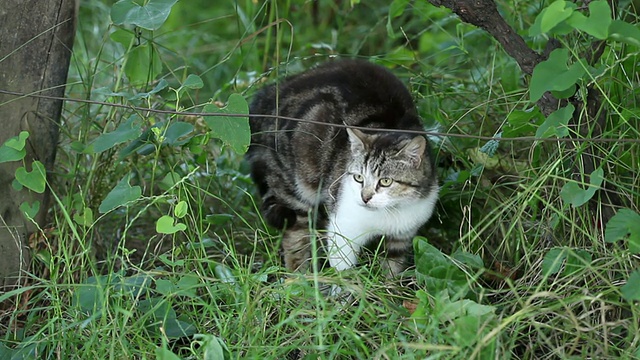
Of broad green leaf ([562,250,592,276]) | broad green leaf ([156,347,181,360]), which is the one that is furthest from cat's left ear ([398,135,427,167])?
broad green leaf ([156,347,181,360])

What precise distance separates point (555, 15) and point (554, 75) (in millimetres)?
250

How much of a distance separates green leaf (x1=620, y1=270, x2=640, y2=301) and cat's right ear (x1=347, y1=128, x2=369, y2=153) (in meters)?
1.19

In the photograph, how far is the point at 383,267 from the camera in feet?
10.4

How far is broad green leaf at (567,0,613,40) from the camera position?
232cm

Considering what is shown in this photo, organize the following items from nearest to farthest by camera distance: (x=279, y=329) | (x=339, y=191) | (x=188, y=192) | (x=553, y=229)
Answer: (x=279, y=329) < (x=553, y=229) < (x=188, y=192) < (x=339, y=191)

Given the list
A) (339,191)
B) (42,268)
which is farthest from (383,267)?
(42,268)

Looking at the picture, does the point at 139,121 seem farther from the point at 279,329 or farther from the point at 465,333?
the point at 465,333

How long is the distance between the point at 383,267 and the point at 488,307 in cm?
79

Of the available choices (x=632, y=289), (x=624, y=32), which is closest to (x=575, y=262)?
(x=632, y=289)

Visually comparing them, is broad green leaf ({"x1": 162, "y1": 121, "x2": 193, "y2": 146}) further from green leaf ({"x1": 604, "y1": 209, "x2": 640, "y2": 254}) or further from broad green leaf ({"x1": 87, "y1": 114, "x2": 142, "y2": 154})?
green leaf ({"x1": 604, "y1": 209, "x2": 640, "y2": 254})

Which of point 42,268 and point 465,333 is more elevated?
point 465,333

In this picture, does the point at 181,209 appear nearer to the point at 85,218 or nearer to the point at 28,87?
the point at 85,218

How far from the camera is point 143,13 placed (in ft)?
9.45

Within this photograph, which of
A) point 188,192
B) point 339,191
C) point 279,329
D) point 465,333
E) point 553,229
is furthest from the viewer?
point 339,191
